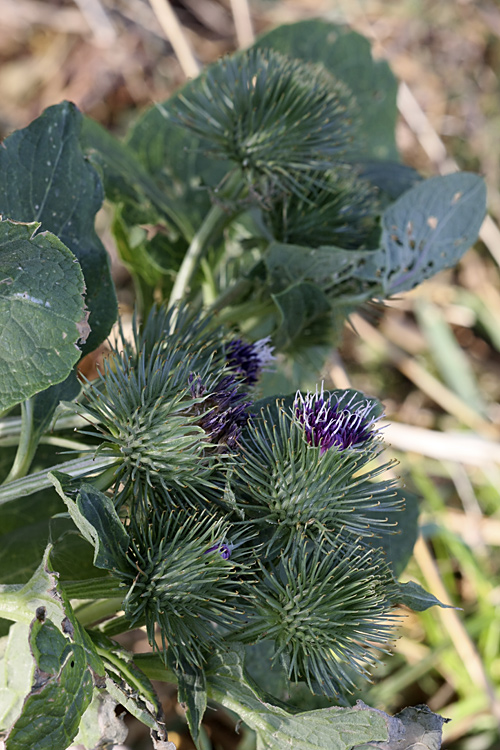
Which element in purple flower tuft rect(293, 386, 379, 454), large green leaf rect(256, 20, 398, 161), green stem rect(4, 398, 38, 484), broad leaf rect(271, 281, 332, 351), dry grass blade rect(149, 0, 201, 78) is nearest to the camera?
purple flower tuft rect(293, 386, 379, 454)

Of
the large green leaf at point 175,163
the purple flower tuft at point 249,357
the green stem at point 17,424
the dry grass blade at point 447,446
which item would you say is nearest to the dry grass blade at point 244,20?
the large green leaf at point 175,163

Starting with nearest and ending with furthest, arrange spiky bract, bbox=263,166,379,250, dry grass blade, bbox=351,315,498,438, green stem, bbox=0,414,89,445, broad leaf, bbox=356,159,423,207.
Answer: green stem, bbox=0,414,89,445
spiky bract, bbox=263,166,379,250
broad leaf, bbox=356,159,423,207
dry grass blade, bbox=351,315,498,438

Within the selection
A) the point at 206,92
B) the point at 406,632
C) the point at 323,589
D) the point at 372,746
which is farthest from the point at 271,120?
the point at 406,632

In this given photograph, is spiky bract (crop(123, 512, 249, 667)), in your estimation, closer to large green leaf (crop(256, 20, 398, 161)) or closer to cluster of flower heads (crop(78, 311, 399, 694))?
cluster of flower heads (crop(78, 311, 399, 694))

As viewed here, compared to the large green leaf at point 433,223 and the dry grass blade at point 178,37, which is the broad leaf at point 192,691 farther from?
the dry grass blade at point 178,37

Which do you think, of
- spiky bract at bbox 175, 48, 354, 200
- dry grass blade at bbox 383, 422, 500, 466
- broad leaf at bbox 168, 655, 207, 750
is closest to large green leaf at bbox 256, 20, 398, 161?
spiky bract at bbox 175, 48, 354, 200

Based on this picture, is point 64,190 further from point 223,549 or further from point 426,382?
point 426,382

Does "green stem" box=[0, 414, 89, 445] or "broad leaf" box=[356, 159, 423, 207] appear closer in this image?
"green stem" box=[0, 414, 89, 445]
